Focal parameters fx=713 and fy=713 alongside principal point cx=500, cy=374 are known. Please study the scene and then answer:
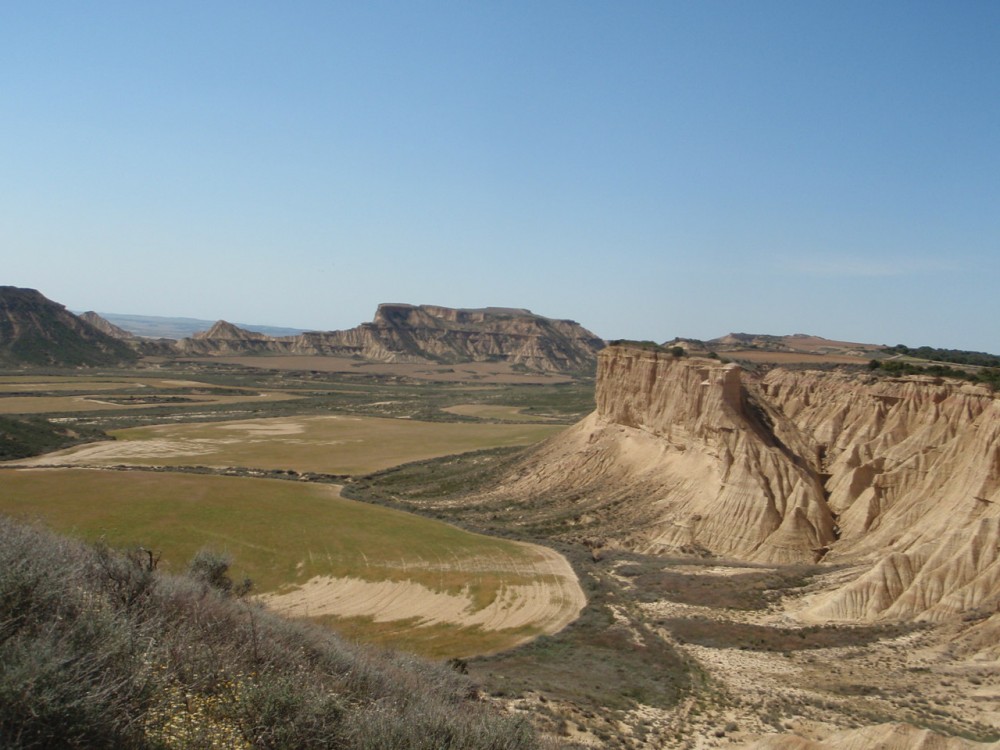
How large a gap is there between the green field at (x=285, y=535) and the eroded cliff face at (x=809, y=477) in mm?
9380

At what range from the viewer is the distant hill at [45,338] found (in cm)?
17050

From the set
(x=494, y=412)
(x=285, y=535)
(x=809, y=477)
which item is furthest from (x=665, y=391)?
(x=494, y=412)

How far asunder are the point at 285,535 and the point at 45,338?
562 ft

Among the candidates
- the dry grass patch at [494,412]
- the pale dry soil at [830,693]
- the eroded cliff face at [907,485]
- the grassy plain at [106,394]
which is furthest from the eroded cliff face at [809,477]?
the grassy plain at [106,394]

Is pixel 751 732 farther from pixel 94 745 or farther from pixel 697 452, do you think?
pixel 697 452

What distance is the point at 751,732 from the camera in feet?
61.7

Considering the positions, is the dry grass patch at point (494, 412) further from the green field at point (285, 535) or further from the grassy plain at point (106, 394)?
the green field at point (285, 535)

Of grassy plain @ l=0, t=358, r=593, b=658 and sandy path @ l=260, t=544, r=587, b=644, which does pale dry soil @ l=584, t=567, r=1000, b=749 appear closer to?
sandy path @ l=260, t=544, r=587, b=644

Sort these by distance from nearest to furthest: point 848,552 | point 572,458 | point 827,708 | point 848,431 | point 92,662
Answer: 1. point 92,662
2. point 827,708
3. point 848,552
4. point 848,431
5. point 572,458

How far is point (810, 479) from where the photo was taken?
131 feet

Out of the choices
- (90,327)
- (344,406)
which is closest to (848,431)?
(344,406)

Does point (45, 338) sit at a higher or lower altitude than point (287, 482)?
higher

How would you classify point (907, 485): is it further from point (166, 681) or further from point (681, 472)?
point (166, 681)

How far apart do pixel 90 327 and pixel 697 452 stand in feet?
644
